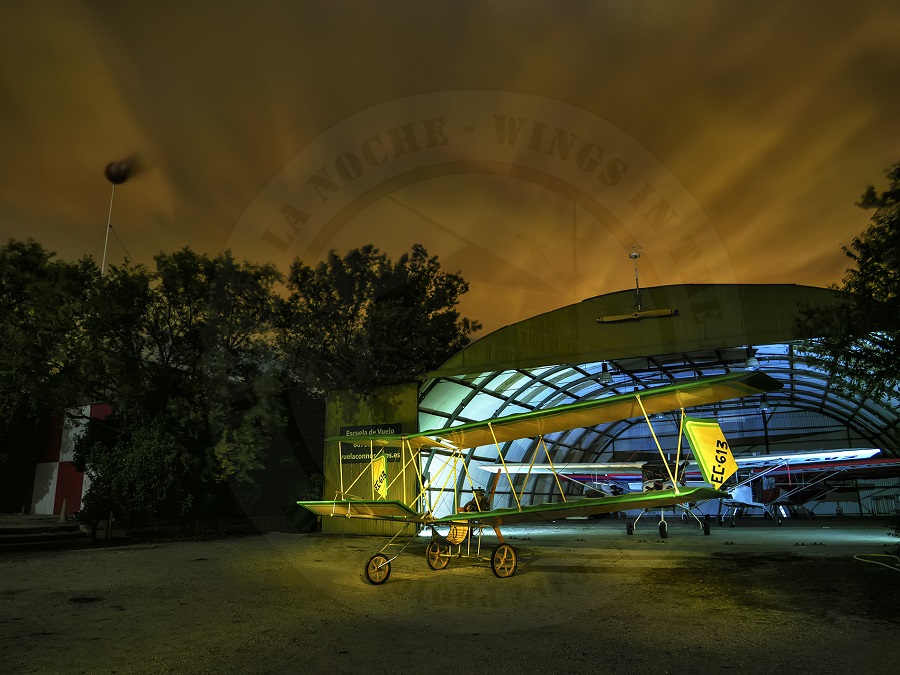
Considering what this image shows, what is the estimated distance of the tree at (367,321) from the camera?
19559mm

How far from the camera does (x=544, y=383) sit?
68.9 ft

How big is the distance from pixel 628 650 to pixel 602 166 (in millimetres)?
11863

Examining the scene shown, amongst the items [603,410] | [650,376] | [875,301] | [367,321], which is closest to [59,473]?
[367,321]

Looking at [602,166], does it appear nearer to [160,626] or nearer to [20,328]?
[160,626]

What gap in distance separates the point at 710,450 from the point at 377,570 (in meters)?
5.40

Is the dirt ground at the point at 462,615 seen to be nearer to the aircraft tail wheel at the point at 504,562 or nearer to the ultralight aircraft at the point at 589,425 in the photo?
the aircraft tail wheel at the point at 504,562

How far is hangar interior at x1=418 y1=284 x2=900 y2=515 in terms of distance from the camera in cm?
1402

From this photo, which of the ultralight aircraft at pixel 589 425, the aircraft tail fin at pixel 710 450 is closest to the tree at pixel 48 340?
the ultralight aircraft at pixel 589 425

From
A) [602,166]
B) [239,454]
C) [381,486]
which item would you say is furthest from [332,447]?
[602,166]

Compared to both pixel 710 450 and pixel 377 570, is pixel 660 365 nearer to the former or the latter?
pixel 710 450

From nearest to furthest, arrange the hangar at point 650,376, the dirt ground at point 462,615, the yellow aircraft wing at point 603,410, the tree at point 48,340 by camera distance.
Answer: the dirt ground at point 462,615, the yellow aircraft wing at point 603,410, the hangar at point 650,376, the tree at point 48,340

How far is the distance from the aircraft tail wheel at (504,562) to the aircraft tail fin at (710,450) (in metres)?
4.00

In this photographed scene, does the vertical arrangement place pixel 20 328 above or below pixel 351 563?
above

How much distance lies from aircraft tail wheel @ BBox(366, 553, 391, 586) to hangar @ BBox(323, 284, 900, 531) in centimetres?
244
